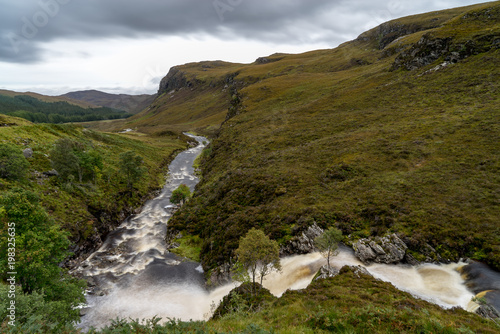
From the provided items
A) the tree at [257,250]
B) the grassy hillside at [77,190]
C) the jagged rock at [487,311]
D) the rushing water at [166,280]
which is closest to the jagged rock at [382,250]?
the rushing water at [166,280]

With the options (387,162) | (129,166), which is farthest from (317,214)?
(129,166)

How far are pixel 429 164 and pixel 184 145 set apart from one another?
128250 mm

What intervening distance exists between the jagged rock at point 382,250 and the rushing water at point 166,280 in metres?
0.90

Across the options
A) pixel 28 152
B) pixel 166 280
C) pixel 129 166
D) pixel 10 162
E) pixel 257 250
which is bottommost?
pixel 166 280

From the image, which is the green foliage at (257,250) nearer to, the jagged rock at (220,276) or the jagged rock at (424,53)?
the jagged rock at (220,276)

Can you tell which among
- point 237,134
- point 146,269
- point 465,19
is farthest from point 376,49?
point 146,269

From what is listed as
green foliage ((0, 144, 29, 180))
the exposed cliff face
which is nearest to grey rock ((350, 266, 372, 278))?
green foliage ((0, 144, 29, 180))

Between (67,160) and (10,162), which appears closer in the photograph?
(10,162)

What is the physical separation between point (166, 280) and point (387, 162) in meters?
44.2

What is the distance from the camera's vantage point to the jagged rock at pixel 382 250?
87.6ft

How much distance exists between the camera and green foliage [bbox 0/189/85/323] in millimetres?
20359

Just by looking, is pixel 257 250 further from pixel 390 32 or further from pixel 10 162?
pixel 390 32

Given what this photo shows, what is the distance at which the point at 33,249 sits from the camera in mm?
21328

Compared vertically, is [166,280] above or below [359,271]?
below
